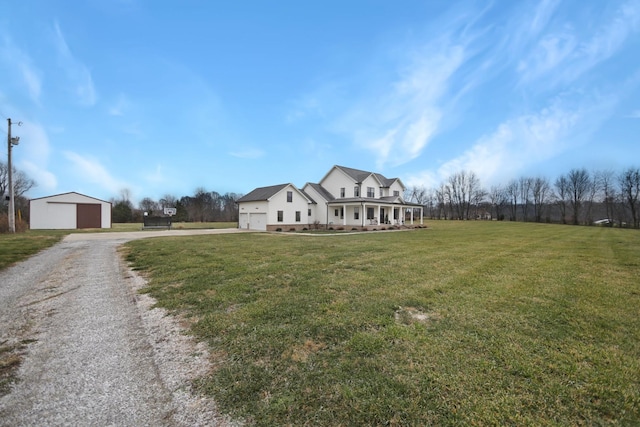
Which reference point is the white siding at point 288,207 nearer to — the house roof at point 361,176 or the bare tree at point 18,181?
the house roof at point 361,176

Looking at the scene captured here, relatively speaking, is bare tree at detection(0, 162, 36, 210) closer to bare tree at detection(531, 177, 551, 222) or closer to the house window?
the house window

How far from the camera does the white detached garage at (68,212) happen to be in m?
28.2

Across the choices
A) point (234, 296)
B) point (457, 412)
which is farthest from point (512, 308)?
point (234, 296)

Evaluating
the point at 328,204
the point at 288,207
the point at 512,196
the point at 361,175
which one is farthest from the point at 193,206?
the point at 512,196

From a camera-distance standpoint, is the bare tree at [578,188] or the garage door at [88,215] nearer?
the garage door at [88,215]

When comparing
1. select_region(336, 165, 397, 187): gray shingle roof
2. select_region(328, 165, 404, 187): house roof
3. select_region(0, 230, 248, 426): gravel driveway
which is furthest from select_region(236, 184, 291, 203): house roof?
select_region(0, 230, 248, 426): gravel driveway

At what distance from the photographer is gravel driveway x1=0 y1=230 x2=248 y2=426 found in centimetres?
236

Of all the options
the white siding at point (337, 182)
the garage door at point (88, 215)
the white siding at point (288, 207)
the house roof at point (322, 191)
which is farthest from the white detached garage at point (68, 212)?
the white siding at point (337, 182)

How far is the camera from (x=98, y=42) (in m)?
13.8

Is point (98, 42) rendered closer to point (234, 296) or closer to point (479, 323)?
point (234, 296)

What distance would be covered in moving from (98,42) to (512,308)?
1940cm

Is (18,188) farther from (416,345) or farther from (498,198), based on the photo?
(498,198)

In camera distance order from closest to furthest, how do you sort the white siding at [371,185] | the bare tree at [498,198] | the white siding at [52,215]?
A: 1. the white siding at [52,215]
2. the white siding at [371,185]
3. the bare tree at [498,198]

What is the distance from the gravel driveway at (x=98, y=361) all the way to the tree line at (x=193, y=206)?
163 ft
